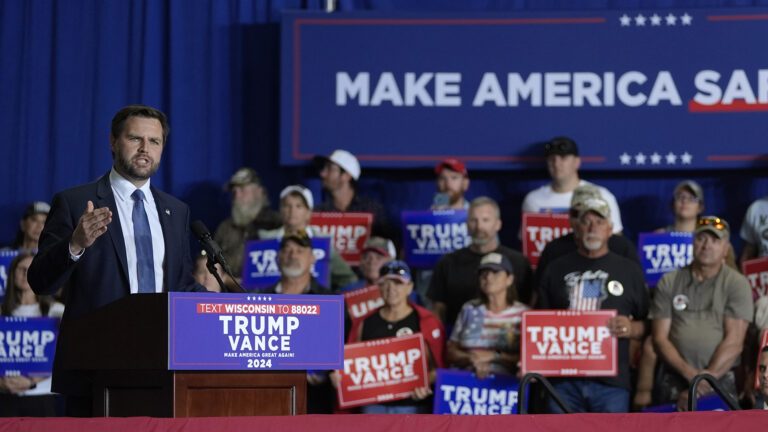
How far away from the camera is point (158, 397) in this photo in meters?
2.84

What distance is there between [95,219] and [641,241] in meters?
4.78

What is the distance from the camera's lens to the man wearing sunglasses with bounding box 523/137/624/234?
24.8ft

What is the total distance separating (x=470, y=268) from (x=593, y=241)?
833mm

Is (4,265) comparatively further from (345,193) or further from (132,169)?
(132,169)

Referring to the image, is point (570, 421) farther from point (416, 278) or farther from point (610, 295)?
point (416, 278)

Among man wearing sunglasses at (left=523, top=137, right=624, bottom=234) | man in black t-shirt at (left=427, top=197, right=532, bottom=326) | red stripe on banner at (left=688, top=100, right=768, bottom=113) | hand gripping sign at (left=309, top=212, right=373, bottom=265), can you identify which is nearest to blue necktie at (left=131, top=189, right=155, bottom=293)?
man in black t-shirt at (left=427, top=197, right=532, bottom=326)

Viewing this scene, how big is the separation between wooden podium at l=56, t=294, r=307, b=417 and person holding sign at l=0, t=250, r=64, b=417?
11.4 ft

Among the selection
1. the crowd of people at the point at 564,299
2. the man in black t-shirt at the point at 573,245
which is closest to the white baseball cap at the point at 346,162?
the crowd of people at the point at 564,299

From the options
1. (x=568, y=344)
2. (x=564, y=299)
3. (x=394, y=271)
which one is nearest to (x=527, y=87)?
(x=394, y=271)

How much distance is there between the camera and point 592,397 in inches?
230

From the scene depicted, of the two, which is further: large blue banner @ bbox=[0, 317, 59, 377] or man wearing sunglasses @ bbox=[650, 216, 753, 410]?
large blue banner @ bbox=[0, 317, 59, 377]

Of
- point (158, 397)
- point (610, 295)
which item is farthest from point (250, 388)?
point (610, 295)

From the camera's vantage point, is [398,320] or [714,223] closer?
[714,223]

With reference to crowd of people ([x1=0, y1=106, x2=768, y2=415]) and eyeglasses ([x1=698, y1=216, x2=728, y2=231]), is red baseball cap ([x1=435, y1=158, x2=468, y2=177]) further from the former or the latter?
eyeglasses ([x1=698, y1=216, x2=728, y2=231])
